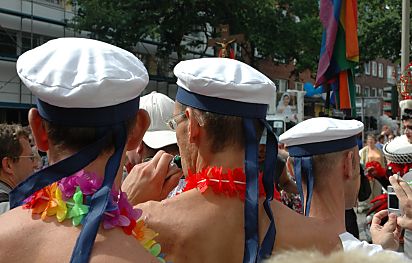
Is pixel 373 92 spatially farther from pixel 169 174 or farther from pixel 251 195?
pixel 251 195

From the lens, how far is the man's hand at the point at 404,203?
297 cm

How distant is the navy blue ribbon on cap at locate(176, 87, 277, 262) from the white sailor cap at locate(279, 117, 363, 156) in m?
0.73

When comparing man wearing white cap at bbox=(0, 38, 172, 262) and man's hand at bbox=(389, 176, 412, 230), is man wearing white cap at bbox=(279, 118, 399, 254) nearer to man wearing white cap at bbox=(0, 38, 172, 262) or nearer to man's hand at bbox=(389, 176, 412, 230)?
man's hand at bbox=(389, 176, 412, 230)

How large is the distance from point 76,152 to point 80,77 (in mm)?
203

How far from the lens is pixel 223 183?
2.11 m

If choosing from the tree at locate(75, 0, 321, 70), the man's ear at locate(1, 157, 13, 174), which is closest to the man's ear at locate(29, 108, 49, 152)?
the man's ear at locate(1, 157, 13, 174)

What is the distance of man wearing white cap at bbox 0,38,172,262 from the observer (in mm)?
1421

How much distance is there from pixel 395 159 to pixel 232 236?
119 inches

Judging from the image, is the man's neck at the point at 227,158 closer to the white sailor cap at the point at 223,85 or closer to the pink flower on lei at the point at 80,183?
the white sailor cap at the point at 223,85

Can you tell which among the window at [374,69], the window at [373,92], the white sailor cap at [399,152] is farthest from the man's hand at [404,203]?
the window at [374,69]

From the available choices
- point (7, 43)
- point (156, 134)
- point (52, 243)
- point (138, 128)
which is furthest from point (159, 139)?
point (7, 43)

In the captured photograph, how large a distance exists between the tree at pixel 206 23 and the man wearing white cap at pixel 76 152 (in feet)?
64.4

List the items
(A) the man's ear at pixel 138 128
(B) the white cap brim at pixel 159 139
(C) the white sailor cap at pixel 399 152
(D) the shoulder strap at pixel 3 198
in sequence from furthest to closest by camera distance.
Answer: (C) the white sailor cap at pixel 399 152 < (D) the shoulder strap at pixel 3 198 < (B) the white cap brim at pixel 159 139 < (A) the man's ear at pixel 138 128

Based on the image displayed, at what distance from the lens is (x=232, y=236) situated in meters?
2.07
